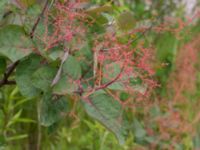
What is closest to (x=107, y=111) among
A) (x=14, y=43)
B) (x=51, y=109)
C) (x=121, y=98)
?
(x=51, y=109)

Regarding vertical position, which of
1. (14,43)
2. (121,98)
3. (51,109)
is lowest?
(121,98)

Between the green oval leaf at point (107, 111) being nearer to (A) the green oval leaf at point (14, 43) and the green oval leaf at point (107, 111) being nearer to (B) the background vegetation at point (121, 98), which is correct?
(B) the background vegetation at point (121, 98)

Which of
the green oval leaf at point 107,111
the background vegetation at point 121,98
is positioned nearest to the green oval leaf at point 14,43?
the background vegetation at point 121,98

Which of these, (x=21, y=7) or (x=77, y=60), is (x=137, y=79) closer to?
(x=77, y=60)

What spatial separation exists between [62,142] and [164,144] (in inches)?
21.0

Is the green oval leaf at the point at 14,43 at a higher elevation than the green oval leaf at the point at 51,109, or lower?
higher

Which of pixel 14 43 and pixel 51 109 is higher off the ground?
pixel 14 43

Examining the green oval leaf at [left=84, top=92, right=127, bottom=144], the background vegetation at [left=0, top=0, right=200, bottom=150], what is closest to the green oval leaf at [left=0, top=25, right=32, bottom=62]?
the background vegetation at [left=0, top=0, right=200, bottom=150]

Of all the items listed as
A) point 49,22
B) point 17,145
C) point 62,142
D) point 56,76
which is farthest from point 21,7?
point 17,145

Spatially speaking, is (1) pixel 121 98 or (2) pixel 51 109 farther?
(1) pixel 121 98

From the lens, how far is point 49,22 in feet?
3.55

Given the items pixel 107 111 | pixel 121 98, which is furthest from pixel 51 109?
pixel 121 98

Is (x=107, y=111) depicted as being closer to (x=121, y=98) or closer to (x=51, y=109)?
(x=51, y=109)

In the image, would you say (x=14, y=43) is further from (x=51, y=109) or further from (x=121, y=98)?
(x=121, y=98)
